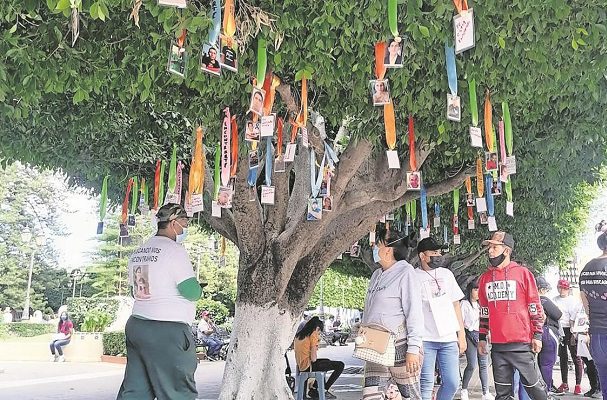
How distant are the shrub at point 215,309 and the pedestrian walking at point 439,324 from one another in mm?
28927

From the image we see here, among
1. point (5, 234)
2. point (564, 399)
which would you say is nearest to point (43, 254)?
point (5, 234)

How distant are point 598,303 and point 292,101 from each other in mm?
3533

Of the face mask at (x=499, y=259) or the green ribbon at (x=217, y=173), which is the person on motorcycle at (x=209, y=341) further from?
the face mask at (x=499, y=259)

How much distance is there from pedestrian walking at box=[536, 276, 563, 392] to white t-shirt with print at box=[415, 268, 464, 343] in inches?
96.7

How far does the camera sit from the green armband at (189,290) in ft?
14.1

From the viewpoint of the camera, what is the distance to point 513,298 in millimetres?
5434

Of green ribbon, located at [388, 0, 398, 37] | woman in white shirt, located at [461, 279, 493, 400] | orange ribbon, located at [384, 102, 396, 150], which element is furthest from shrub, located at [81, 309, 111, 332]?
green ribbon, located at [388, 0, 398, 37]

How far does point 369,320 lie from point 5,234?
157 feet

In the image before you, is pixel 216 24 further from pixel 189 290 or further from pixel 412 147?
pixel 412 147

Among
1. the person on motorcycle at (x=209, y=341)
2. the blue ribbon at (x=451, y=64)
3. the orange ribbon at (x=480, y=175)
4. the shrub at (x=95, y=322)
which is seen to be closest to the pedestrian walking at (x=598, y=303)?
the blue ribbon at (x=451, y=64)

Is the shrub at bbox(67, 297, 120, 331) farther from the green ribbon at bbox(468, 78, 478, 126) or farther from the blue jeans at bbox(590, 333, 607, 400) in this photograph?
the blue jeans at bbox(590, 333, 607, 400)

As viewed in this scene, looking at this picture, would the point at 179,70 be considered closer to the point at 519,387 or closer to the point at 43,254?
the point at 519,387

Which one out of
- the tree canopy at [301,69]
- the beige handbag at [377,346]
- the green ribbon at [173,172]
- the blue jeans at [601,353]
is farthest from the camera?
the green ribbon at [173,172]

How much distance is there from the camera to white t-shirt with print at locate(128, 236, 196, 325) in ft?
14.0
